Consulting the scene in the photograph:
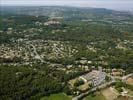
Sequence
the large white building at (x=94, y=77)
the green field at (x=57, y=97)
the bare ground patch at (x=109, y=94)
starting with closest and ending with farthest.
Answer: the green field at (x=57, y=97) → the bare ground patch at (x=109, y=94) → the large white building at (x=94, y=77)

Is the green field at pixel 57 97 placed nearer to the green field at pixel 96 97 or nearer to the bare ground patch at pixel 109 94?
the green field at pixel 96 97

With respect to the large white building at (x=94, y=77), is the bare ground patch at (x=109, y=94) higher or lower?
higher

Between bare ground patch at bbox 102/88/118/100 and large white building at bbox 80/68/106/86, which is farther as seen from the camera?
large white building at bbox 80/68/106/86

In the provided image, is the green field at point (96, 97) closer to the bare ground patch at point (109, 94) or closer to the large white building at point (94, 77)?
the bare ground patch at point (109, 94)

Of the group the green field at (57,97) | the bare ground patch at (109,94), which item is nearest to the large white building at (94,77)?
the bare ground patch at (109,94)

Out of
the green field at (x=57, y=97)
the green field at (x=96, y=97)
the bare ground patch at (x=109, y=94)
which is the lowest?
the green field at (x=57, y=97)

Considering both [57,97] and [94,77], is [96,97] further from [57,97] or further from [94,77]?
[94,77]

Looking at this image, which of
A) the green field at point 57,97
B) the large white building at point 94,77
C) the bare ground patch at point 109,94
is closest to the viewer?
the green field at point 57,97

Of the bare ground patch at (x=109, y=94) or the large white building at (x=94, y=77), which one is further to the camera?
the large white building at (x=94, y=77)

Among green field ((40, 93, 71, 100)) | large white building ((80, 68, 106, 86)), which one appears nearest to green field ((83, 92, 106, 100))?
green field ((40, 93, 71, 100))

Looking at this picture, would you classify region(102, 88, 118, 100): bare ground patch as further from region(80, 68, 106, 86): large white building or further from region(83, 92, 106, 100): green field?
region(80, 68, 106, 86): large white building

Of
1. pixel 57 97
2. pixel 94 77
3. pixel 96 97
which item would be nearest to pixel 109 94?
pixel 96 97

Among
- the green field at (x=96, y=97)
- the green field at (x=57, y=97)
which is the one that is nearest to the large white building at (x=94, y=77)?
the green field at (x=96, y=97)
